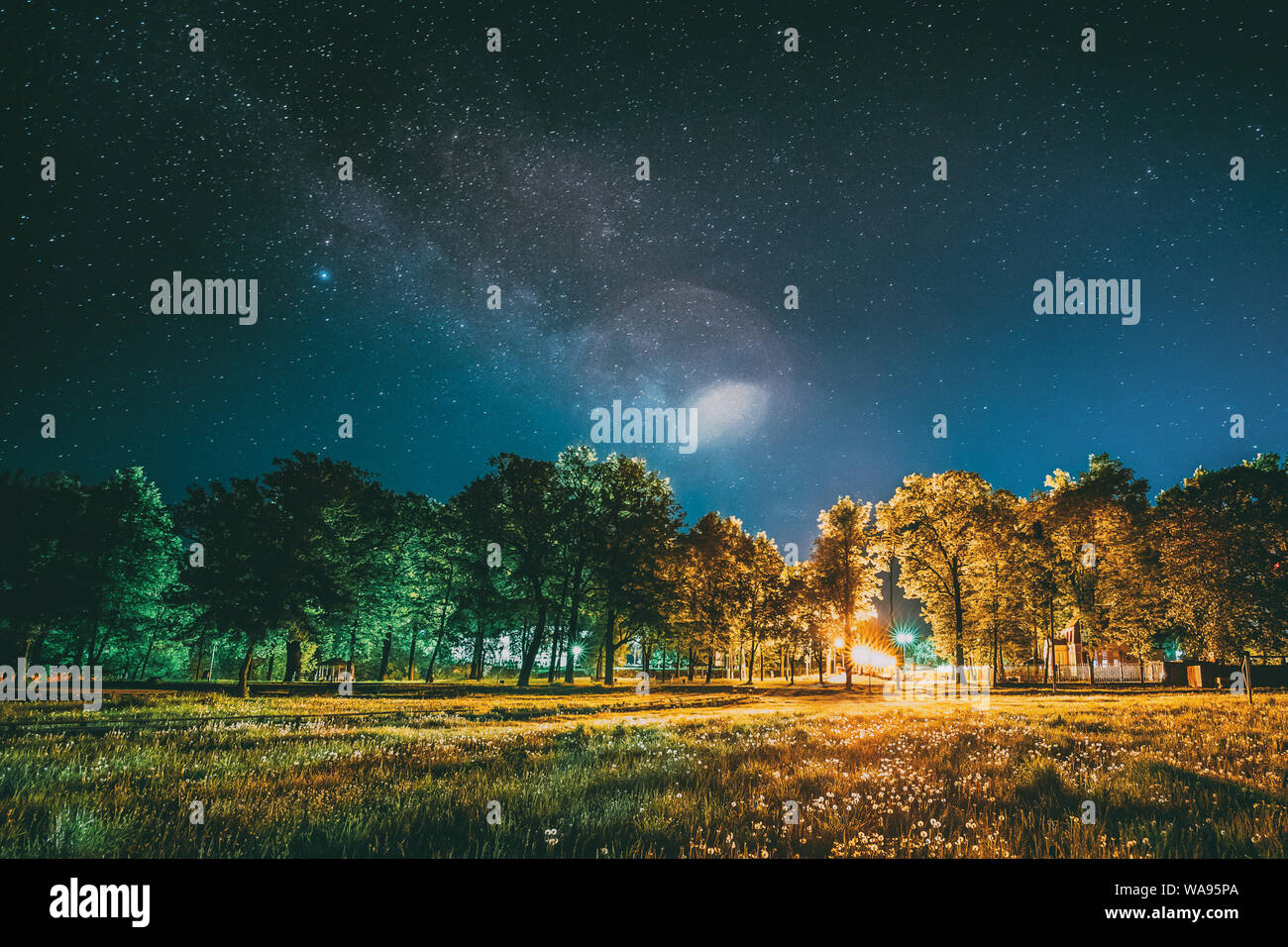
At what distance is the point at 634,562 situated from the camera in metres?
42.0

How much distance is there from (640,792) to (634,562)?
35562 mm

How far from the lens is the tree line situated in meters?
31.1

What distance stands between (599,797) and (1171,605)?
39273 mm

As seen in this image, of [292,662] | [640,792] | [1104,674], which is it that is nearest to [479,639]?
[292,662]

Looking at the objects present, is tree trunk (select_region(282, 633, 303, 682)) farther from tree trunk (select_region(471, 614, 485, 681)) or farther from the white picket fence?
the white picket fence

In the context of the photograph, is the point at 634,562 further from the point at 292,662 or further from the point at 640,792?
the point at 640,792

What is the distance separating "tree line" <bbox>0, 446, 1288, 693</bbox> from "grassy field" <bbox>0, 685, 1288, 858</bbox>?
21.8 meters

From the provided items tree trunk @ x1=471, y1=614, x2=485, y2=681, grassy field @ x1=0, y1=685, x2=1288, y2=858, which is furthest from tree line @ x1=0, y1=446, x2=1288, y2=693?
grassy field @ x1=0, y1=685, x2=1288, y2=858

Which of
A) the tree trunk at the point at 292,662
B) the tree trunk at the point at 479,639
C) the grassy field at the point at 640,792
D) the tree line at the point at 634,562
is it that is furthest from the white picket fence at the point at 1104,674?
the tree trunk at the point at 292,662

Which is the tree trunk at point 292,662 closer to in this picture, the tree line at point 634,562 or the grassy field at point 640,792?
the tree line at point 634,562

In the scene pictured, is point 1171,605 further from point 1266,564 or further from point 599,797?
point 599,797

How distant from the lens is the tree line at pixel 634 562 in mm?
A: 31062
